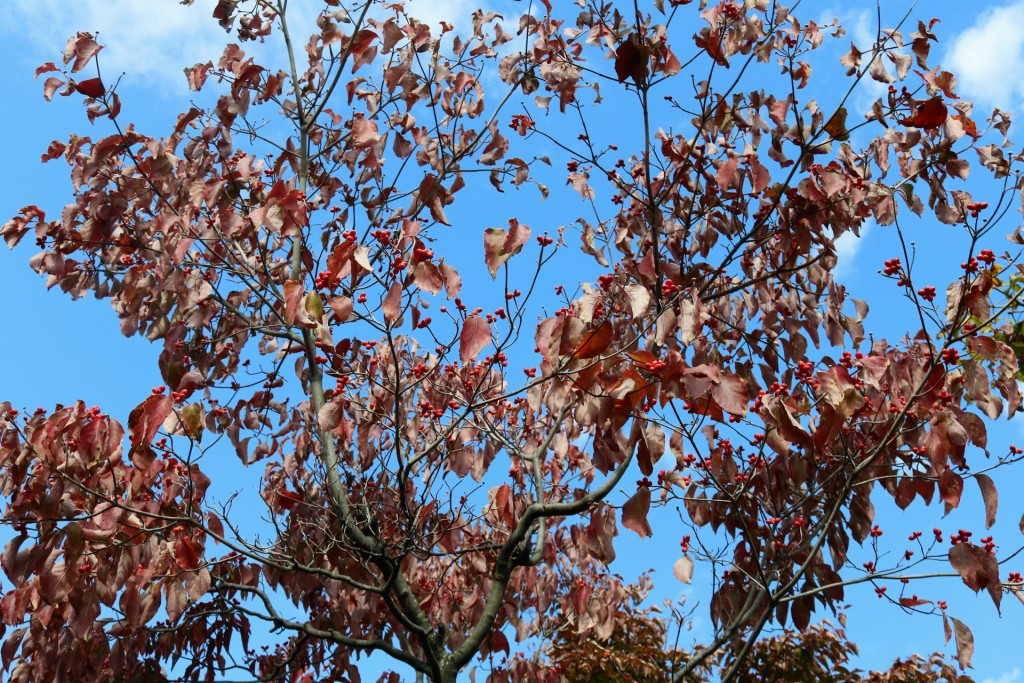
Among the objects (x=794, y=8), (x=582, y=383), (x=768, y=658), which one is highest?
(x=794, y=8)

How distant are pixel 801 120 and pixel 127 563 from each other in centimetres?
330

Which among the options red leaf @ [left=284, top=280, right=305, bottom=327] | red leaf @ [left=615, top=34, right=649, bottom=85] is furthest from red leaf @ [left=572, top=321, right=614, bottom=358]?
red leaf @ [left=615, top=34, right=649, bottom=85]

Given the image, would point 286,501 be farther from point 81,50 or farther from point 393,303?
point 81,50

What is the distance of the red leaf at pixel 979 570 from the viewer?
2.95 meters

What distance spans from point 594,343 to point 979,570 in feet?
4.79

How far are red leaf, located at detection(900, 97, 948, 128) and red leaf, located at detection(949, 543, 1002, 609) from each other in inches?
71.8

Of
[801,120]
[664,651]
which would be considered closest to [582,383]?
[801,120]

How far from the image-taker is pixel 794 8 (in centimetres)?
421

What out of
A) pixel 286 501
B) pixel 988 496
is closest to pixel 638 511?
pixel 988 496

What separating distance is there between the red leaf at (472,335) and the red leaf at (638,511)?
73 centimetres

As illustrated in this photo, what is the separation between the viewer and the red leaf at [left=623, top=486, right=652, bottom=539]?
3.03 meters

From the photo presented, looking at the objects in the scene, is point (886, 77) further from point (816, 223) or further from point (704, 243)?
point (704, 243)

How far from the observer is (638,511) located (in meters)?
3.05

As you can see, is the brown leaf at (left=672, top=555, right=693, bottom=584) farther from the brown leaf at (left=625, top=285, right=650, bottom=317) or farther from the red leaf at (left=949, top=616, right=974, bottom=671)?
the brown leaf at (left=625, top=285, right=650, bottom=317)
